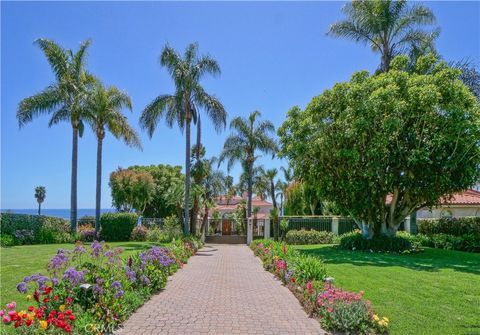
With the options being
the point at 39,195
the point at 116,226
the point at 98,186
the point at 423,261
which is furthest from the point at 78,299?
the point at 39,195

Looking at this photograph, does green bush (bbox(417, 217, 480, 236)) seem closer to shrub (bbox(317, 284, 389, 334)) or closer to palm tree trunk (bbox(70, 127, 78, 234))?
shrub (bbox(317, 284, 389, 334))

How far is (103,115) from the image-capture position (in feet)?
85.5

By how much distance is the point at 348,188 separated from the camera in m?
19.5

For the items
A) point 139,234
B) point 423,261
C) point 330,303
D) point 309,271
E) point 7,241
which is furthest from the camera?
point 139,234

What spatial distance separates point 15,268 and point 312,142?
1365 cm

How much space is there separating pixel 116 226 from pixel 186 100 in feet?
32.8

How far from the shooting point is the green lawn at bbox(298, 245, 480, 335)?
6926mm

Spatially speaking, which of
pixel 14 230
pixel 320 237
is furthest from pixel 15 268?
pixel 320 237

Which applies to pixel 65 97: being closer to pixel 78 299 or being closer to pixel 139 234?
pixel 139 234

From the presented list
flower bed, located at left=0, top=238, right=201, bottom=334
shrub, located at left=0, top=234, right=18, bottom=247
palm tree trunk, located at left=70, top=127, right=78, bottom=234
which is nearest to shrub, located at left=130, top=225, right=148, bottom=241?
palm tree trunk, located at left=70, top=127, right=78, bottom=234

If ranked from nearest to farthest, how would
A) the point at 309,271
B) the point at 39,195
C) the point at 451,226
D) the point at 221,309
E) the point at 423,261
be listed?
the point at 221,309, the point at 309,271, the point at 423,261, the point at 451,226, the point at 39,195

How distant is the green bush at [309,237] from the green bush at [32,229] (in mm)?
13981

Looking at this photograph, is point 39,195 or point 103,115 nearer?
point 103,115

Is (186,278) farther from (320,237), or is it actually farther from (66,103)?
(66,103)
